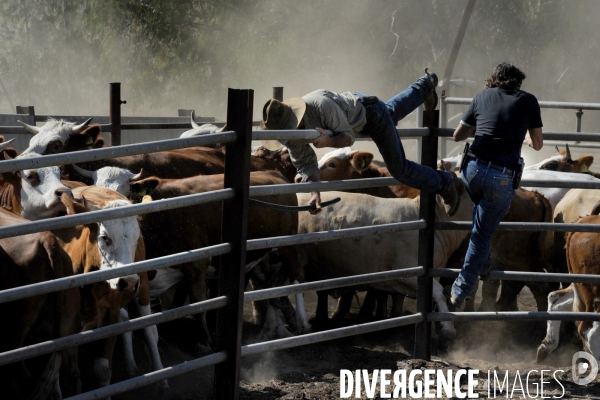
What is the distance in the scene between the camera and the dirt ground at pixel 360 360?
5.46 metres

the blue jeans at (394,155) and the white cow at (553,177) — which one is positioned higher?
the blue jeans at (394,155)

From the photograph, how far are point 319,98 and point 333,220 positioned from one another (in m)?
3.25

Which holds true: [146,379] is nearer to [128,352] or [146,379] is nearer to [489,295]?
[128,352]

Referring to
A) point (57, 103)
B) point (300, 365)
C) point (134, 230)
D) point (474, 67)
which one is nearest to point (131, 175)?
point (134, 230)

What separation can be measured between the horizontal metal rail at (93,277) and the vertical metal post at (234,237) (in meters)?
0.10

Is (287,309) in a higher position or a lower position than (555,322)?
lower

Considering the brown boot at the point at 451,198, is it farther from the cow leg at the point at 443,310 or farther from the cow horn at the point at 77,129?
the cow horn at the point at 77,129

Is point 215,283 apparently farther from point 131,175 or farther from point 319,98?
point 319,98

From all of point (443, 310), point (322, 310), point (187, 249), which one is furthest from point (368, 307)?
point (187, 249)

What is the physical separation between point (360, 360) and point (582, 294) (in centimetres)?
177

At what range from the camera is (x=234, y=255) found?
454 cm

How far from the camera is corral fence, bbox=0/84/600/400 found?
12.5 feet

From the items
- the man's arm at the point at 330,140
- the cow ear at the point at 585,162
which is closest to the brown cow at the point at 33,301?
the man's arm at the point at 330,140

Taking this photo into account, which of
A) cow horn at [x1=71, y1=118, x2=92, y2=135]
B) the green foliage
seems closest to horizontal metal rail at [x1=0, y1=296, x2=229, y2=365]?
cow horn at [x1=71, y1=118, x2=92, y2=135]
